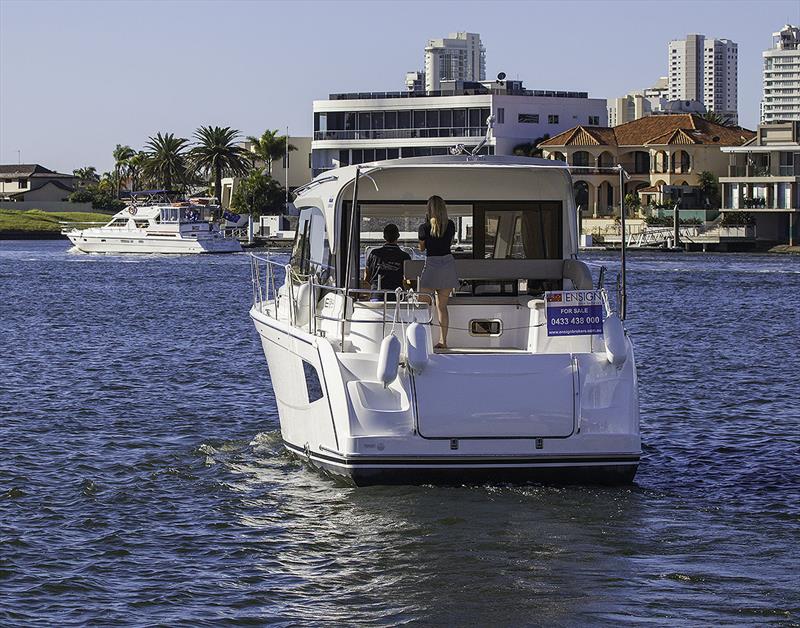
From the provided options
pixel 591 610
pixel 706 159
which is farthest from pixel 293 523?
pixel 706 159

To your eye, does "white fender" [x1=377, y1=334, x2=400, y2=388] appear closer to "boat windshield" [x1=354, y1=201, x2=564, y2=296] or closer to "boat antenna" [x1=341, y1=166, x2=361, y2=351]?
"boat antenna" [x1=341, y1=166, x2=361, y2=351]

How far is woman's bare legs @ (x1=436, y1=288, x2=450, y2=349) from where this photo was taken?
14.4 meters

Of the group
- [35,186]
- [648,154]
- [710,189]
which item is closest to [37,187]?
[35,186]

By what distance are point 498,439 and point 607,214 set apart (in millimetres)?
92697

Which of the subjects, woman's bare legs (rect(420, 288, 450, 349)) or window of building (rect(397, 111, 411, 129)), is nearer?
woman's bare legs (rect(420, 288, 450, 349))

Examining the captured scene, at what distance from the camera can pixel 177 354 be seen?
30266 mm

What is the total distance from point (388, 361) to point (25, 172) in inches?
6700

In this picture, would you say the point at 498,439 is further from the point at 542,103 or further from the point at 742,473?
the point at 542,103

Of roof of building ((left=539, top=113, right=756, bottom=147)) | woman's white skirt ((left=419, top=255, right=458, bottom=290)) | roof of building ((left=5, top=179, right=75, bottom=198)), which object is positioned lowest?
woman's white skirt ((left=419, top=255, right=458, bottom=290))

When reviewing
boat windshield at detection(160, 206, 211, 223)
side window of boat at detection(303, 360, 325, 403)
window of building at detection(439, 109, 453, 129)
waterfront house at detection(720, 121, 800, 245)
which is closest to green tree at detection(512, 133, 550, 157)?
window of building at detection(439, 109, 453, 129)

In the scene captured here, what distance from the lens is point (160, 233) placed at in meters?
93.6

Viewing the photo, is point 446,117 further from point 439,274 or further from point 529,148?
point 439,274

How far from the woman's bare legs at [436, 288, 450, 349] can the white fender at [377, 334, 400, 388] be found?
123cm

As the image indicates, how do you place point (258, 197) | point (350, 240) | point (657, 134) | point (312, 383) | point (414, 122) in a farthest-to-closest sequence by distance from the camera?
point (258, 197), point (657, 134), point (414, 122), point (312, 383), point (350, 240)
